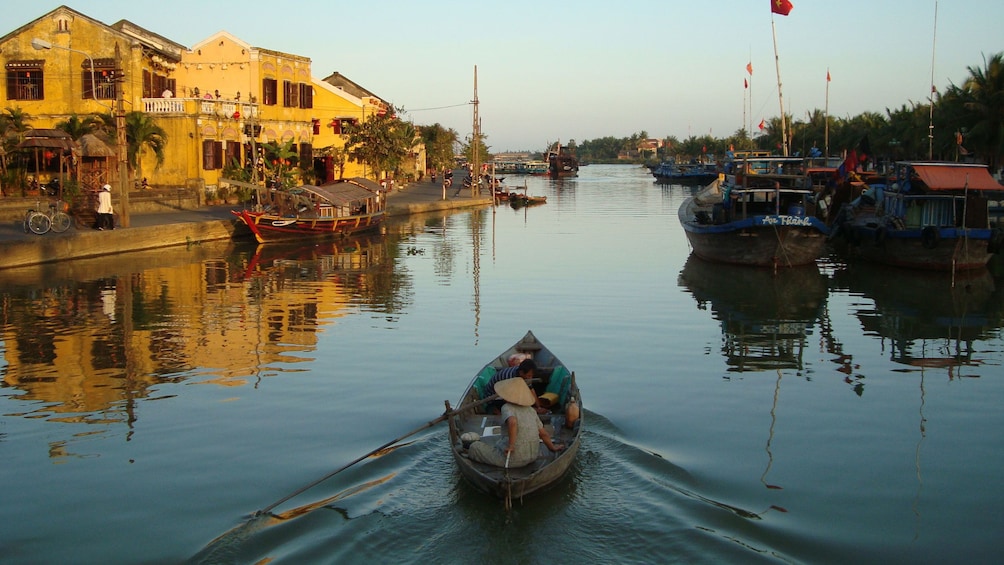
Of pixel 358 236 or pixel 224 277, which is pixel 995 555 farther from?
pixel 358 236

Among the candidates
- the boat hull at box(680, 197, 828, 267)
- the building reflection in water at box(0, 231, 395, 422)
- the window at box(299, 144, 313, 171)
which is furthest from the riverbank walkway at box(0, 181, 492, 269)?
the boat hull at box(680, 197, 828, 267)

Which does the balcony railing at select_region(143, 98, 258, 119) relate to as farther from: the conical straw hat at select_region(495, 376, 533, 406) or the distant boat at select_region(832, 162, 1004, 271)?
the conical straw hat at select_region(495, 376, 533, 406)

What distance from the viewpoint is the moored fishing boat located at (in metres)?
31.8

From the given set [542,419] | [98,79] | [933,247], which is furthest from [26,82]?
[542,419]

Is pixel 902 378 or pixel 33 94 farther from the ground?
pixel 33 94

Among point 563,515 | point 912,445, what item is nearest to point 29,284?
point 563,515

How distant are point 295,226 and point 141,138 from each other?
744 centimetres

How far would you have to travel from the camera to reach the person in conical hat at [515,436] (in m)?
8.64

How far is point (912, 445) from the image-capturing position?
11188 mm

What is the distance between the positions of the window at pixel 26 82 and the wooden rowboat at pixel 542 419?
1210 inches

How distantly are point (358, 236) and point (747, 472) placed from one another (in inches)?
1101

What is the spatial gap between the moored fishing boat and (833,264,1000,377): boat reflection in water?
17.6 meters

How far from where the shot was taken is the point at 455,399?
1287 centimetres

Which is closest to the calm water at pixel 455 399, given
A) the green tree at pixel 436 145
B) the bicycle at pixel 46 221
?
the bicycle at pixel 46 221
